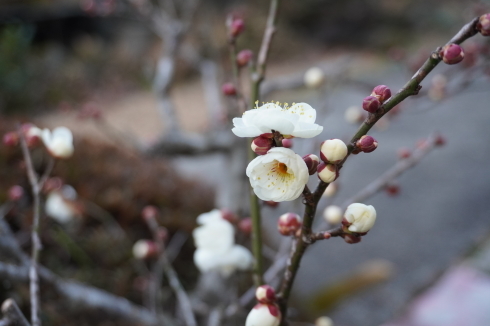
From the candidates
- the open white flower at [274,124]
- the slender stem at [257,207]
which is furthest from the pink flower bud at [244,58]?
the open white flower at [274,124]

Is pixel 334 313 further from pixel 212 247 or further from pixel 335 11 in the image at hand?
pixel 335 11

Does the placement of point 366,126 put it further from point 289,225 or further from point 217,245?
point 217,245

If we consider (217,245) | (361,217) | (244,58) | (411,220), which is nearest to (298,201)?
(217,245)

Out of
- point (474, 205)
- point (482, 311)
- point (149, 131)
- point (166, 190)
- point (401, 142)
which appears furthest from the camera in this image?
point (149, 131)

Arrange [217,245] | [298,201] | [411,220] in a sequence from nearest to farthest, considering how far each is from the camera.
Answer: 1. [217,245]
2. [298,201]
3. [411,220]

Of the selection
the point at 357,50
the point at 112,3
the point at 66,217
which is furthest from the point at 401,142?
the point at 357,50

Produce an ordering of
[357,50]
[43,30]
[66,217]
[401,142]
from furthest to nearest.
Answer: [357,50]
[43,30]
[401,142]
[66,217]

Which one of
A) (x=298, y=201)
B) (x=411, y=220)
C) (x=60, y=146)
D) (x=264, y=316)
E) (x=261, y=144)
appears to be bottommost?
(x=264, y=316)

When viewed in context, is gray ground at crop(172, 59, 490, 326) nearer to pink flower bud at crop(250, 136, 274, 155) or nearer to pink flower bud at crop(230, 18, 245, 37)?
pink flower bud at crop(230, 18, 245, 37)
